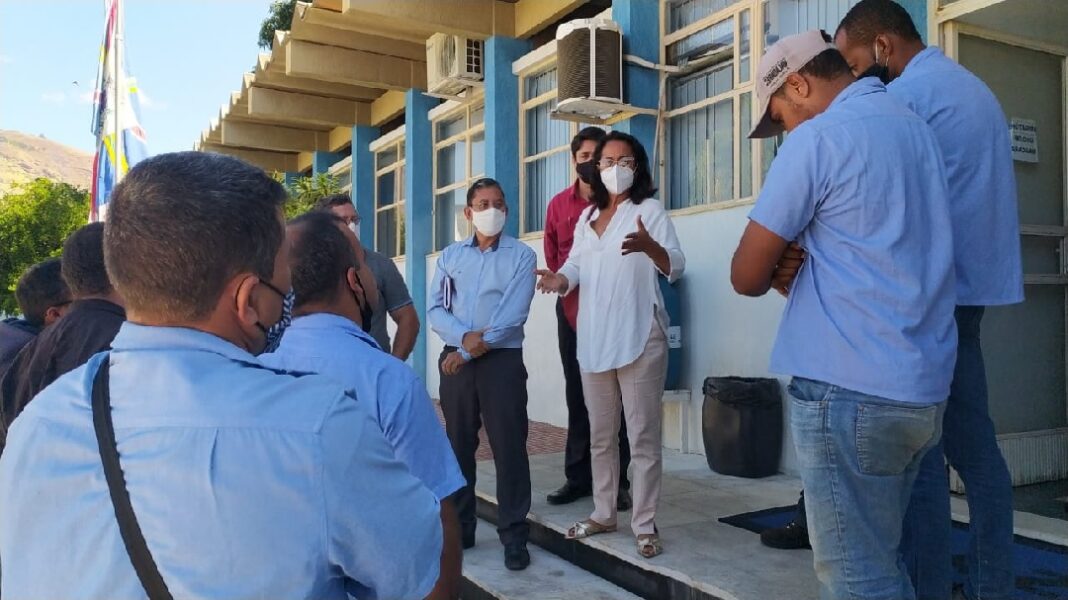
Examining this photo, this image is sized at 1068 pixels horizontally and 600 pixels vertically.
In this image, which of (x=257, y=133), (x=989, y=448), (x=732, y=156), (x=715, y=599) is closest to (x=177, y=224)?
(x=989, y=448)

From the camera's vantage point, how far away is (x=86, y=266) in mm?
2770

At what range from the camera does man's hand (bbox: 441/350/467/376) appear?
13.3ft

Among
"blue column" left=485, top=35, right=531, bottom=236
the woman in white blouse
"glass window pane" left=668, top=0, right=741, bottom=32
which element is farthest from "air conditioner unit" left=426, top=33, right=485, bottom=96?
the woman in white blouse

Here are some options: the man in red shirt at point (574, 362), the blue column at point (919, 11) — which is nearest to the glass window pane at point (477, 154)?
the man in red shirt at point (574, 362)

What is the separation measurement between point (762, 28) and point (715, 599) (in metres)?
4.06

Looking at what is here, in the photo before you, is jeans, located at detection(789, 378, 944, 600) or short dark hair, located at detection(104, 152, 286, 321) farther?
jeans, located at detection(789, 378, 944, 600)

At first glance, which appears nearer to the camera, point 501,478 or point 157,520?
point 157,520

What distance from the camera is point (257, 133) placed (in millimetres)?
15711

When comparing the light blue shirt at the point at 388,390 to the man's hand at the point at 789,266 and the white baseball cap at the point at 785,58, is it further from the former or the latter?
the white baseball cap at the point at 785,58

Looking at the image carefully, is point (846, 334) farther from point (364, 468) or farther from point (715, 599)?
point (715, 599)

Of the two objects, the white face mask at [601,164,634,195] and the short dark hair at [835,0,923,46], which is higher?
the short dark hair at [835,0,923,46]

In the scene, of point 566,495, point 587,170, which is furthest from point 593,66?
point 566,495

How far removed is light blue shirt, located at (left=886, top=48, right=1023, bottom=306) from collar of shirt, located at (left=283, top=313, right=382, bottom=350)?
174 cm

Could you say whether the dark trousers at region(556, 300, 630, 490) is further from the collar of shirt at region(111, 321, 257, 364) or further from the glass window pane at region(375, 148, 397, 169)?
the glass window pane at region(375, 148, 397, 169)
